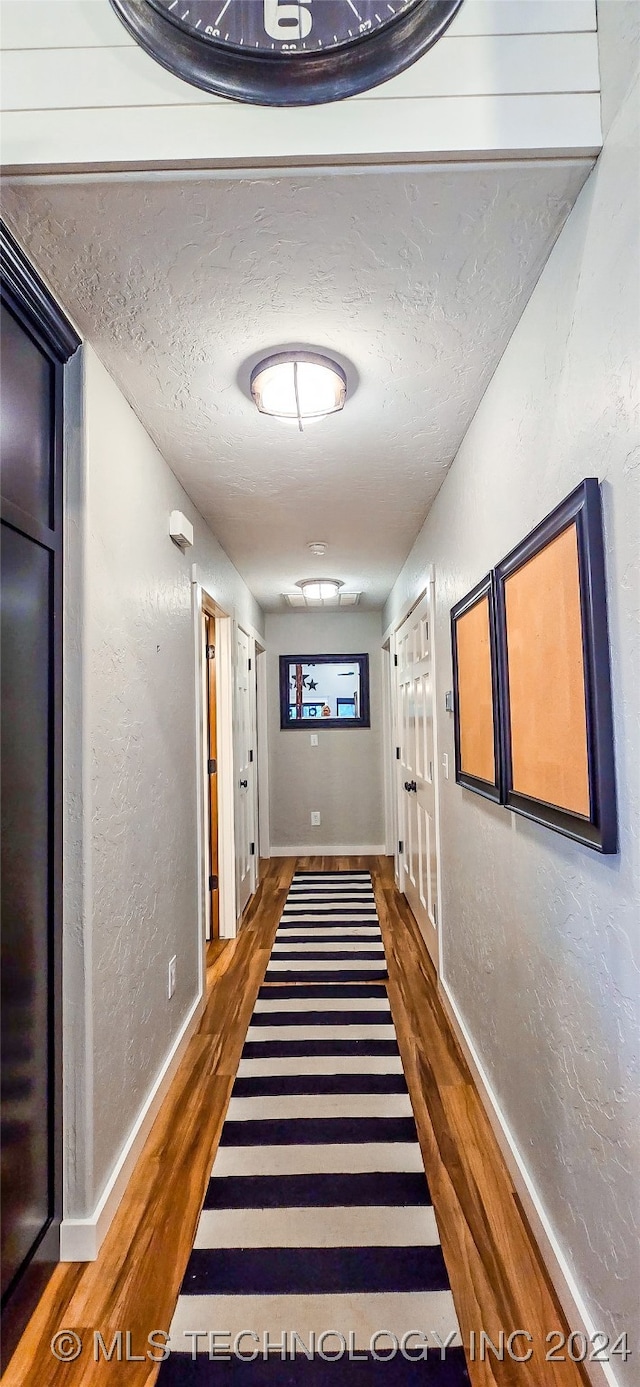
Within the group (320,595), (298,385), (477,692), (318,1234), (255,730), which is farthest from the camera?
(255,730)

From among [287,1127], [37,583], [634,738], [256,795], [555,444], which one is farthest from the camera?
[256,795]

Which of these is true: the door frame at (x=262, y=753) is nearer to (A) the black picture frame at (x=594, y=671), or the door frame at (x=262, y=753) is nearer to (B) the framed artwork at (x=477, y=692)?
(B) the framed artwork at (x=477, y=692)

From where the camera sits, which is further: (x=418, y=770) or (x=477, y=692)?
(x=418, y=770)

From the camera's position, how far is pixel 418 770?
12.0ft

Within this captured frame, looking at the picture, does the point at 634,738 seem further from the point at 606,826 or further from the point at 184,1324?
the point at 184,1324

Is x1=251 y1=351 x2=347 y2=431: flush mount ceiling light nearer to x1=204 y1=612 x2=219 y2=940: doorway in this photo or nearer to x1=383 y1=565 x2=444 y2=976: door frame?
→ x1=383 y1=565 x2=444 y2=976: door frame

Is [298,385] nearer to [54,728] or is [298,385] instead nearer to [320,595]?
[54,728]

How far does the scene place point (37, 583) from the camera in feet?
4.58

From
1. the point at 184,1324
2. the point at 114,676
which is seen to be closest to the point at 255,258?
the point at 114,676

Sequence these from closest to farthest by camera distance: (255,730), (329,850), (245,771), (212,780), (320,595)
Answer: (212,780) < (245,771) < (320,595) < (255,730) < (329,850)

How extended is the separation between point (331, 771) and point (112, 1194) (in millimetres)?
4275

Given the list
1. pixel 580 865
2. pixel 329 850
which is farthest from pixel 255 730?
pixel 580 865

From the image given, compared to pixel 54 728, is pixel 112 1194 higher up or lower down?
lower down

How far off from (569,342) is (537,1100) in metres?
1.64
